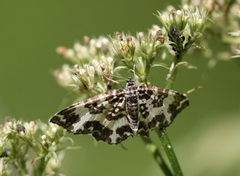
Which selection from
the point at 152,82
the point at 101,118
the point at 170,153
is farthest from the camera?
the point at 152,82

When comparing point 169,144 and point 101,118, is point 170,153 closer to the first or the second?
point 169,144

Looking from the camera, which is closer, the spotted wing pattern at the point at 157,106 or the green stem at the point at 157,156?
the spotted wing pattern at the point at 157,106

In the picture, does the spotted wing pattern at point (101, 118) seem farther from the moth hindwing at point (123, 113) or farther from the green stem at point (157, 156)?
the green stem at point (157, 156)

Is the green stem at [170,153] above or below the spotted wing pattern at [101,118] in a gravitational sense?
below

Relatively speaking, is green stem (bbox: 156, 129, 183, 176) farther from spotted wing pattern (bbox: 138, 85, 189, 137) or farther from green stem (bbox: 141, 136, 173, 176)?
green stem (bbox: 141, 136, 173, 176)

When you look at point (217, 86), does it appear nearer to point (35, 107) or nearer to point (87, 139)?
point (87, 139)

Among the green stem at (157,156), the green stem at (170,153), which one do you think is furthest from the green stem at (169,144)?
the green stem at (157,156)

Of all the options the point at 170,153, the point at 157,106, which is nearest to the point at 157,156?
the point at 170,153

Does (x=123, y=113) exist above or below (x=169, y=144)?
above
